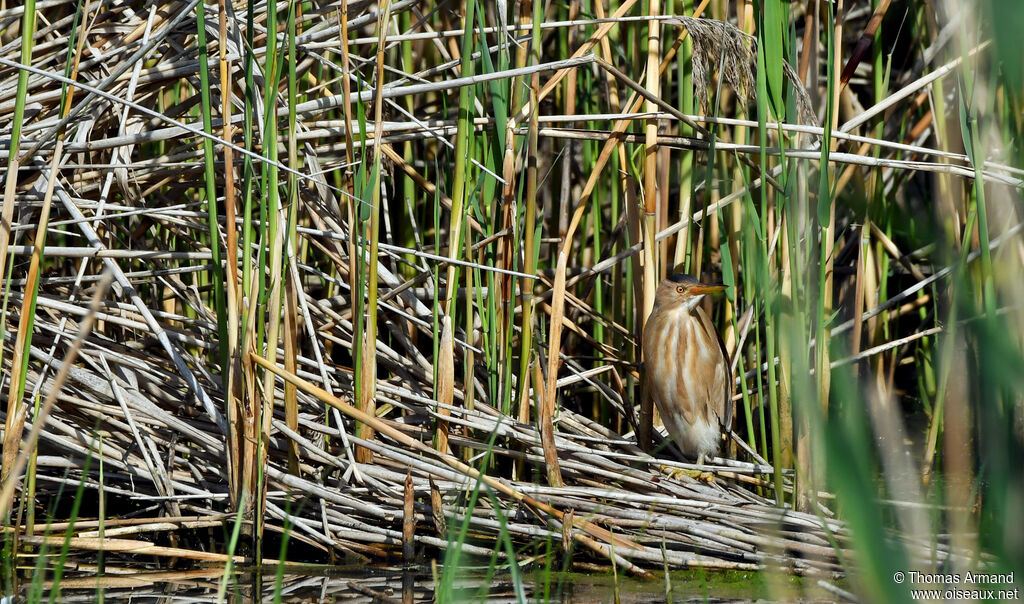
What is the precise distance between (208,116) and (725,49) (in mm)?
1173

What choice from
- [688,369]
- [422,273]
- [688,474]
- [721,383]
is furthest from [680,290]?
[422,273]

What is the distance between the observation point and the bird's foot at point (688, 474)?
2.79 metres

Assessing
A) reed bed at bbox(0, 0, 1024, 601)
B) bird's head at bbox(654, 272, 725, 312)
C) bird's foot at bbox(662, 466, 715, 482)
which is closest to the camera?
reed bed at bbox(0, 0, 1024, 601)

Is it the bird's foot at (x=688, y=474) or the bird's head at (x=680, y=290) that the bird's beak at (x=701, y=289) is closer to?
the bird's head at (x=680, y=290)

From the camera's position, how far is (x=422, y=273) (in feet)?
9.52

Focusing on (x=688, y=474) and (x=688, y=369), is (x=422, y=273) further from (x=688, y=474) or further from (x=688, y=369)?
(x=688, y=474)

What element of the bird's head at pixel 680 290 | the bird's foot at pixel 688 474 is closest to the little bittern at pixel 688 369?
the bird's head at pixel 680 290

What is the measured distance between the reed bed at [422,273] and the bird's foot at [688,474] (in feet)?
0.04

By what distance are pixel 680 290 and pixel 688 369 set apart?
0.81ft

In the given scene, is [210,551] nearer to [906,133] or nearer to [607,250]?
[607,250]

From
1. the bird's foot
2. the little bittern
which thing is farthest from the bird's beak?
the bird's foot

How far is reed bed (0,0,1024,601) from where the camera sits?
7.48 ft

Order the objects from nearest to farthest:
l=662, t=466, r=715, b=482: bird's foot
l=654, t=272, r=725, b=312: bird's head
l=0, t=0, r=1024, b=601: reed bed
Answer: l=0, t=0, r=1024, b=601: reed bed < l=662, t=466, r=715, b=482: bird's foot < l=654, t=272, r=725, b=312: bird's head

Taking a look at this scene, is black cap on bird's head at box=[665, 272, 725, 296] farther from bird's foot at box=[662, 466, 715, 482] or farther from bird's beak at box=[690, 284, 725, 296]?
bird's foot at box=[662, 466, 715, 482]
